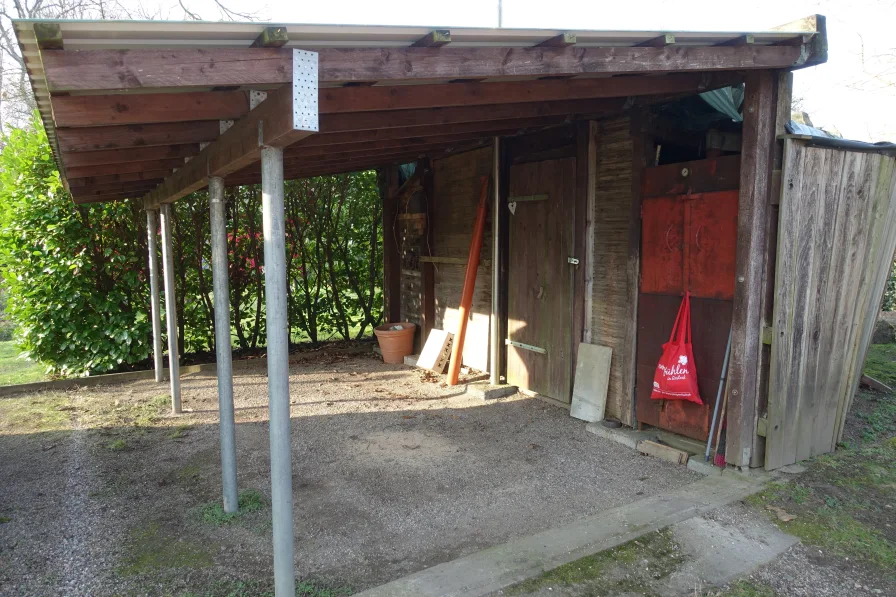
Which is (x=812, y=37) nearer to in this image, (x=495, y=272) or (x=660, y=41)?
(x=660, y=41)

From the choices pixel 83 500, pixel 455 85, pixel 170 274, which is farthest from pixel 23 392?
pixel 455 85

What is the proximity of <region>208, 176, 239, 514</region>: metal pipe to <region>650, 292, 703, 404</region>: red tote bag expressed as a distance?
2925mm

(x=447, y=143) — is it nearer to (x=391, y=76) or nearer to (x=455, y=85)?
(x=455, y=85)

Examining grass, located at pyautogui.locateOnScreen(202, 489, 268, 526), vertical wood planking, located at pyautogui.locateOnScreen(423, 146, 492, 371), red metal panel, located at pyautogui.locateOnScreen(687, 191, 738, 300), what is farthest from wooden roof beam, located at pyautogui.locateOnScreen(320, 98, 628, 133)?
grass, located at pyautogui.locateOnScreen(202, 489, 268, 526)

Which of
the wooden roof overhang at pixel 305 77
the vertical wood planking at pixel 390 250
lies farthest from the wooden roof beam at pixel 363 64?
the vertical wood planking at pixel 390 250

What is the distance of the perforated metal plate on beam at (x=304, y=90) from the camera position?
7.33 ft

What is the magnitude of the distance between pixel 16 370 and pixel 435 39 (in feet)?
27.1

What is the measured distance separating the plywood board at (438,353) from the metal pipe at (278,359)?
4609 millimetres

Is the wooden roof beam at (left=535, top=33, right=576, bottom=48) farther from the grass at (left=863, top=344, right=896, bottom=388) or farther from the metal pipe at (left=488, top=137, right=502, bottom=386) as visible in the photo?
the grass at (left=863, top=344, right=896, bottom=388)

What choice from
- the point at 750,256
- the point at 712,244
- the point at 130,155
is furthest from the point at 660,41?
the point at 130,155

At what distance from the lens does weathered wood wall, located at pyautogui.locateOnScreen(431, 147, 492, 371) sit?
6.72 metres

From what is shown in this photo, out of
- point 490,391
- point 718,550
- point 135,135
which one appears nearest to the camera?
point 718,550

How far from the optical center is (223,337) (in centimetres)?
358

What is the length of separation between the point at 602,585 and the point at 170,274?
15.2ft
